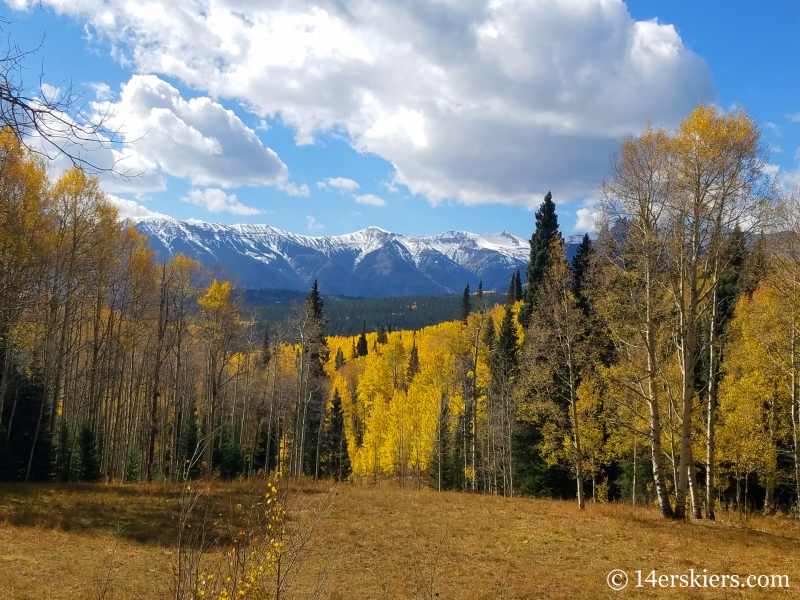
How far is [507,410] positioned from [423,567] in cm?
1857

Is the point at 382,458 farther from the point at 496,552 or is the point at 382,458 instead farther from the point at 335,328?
the point at 335,328

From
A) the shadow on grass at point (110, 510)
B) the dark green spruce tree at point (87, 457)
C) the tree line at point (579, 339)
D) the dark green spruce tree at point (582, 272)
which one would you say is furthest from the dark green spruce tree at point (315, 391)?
the dark green spruce tree at point (582, 272)

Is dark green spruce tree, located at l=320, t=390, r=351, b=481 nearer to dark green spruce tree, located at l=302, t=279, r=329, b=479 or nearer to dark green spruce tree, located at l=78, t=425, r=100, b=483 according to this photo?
dark green spruce tree, located at l=302, t=279, r=329, b=479

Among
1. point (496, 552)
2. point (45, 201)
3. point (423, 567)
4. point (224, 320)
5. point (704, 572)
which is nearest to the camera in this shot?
point (704, 572)

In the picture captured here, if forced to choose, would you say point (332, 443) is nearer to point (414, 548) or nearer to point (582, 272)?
point (582, 272)

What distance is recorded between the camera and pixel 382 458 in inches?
1805

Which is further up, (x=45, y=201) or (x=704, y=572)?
(x=45, y=201)

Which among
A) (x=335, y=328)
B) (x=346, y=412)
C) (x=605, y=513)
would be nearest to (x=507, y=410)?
(x=605, y=513)

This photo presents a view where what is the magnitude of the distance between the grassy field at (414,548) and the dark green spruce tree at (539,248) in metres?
15.9

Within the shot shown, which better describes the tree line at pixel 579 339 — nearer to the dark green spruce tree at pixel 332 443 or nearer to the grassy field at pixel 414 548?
the grassy field at pixel 414 548

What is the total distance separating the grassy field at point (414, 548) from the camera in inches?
360

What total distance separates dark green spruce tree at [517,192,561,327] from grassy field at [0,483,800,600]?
15.9m

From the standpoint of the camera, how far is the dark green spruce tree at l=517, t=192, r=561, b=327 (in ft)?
103

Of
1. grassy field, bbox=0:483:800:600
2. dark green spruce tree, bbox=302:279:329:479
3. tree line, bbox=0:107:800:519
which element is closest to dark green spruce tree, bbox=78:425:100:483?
tree line, bbox=0:107:800:519
